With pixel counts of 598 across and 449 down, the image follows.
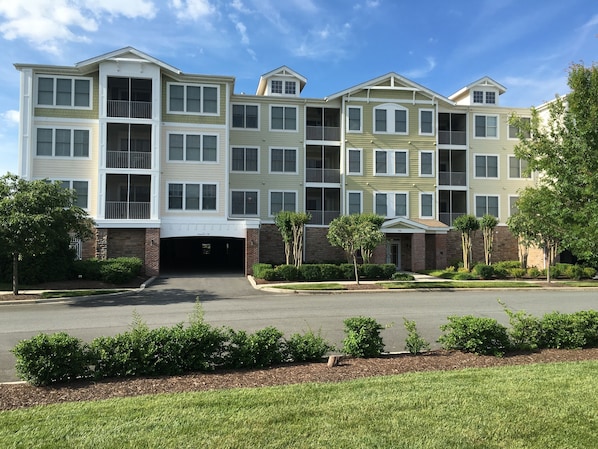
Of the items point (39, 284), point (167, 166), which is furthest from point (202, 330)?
point (167, 166)

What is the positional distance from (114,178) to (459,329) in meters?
26.5

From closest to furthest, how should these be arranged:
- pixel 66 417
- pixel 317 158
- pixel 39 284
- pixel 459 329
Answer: pixel 66 417 → pixel 459 329 → pixel 39 284 → pixel 317 158

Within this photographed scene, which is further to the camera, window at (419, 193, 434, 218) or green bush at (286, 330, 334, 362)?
window at (419, 193, 434, 218)

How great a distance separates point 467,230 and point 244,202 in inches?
615

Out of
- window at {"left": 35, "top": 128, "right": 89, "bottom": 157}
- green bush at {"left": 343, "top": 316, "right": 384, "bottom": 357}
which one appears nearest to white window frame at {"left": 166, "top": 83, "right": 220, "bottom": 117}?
window at {"left": 35, "top": 128, "right": 89, "bottom": 157}

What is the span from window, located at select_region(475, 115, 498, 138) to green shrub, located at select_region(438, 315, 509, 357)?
30.2 meters

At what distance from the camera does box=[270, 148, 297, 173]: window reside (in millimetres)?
32031

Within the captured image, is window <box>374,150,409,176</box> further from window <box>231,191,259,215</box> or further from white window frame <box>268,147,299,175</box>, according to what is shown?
window <box>231,191,259,215</box>

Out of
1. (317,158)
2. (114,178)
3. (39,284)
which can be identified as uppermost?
(317,158)

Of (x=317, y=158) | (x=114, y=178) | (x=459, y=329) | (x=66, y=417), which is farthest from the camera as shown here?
(x=317, y=158)

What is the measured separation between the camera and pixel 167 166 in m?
28.2

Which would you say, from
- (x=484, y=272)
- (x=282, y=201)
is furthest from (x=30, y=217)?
(x=484, y=272)

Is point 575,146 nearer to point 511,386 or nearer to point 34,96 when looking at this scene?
point 511,386

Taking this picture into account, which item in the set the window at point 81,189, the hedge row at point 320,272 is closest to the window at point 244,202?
the hedge row at point 320,272
